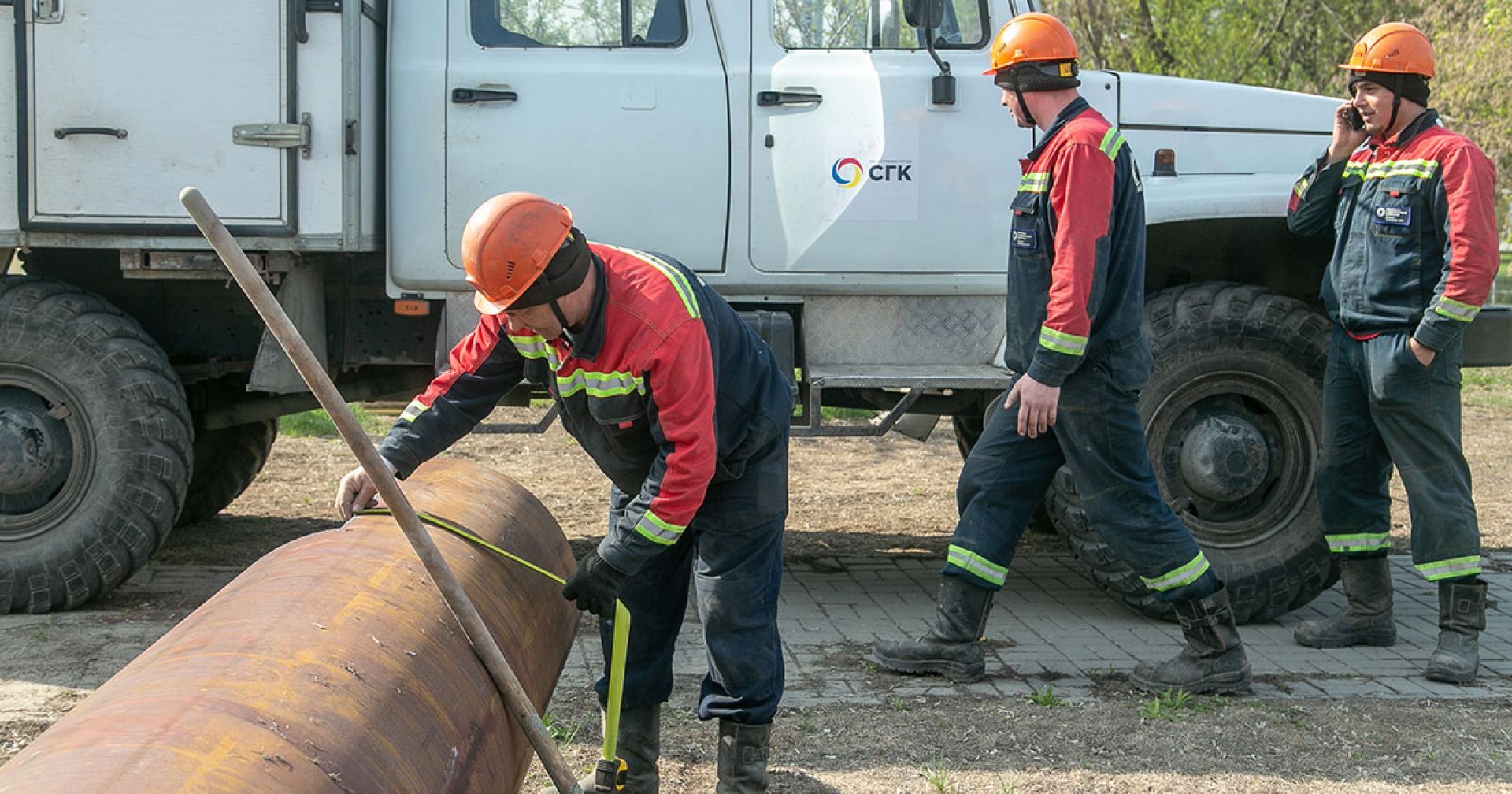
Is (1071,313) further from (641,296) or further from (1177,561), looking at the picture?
(641,296)

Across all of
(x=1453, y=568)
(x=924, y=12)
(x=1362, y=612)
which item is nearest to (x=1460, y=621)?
(x=1453, y=568)

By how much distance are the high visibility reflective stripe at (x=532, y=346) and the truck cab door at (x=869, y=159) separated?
2.20 m

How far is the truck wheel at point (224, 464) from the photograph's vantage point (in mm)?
6973

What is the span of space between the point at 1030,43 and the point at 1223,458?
1.89 meters

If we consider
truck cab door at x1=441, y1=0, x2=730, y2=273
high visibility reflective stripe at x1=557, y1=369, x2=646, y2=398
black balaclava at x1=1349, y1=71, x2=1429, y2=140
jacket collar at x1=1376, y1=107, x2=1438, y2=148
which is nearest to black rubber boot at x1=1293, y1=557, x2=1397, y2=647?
jacket collar at x1=1376, y1=107, x2=1438, y2=148

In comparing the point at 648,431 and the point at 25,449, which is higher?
the point at 648,431

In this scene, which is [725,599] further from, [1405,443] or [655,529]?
[1405,443]

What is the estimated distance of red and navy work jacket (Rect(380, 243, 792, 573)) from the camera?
10.9 feet

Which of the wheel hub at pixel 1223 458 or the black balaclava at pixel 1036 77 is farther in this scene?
the wheel hub at pixel 1223 458

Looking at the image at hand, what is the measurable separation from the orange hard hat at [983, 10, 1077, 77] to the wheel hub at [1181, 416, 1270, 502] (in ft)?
5.50

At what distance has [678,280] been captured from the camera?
11.5 ft

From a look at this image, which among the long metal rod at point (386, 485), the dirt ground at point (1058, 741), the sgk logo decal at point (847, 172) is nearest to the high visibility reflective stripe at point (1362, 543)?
the dirt ground at point (1058, 741)

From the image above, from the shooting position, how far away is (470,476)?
4.02m

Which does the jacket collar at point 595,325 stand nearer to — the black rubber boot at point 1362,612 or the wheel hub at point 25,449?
the wheel hub at point 25,449
